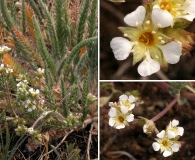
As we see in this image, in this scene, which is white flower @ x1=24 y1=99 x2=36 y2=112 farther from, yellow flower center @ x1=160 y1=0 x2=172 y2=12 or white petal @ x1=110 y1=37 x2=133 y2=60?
yellow flower center @ x1=160 y1=0 x2=172 y2=12

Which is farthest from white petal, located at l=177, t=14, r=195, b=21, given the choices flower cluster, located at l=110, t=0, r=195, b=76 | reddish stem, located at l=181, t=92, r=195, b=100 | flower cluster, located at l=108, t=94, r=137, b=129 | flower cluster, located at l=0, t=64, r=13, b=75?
flower cluster, located at l=0, t=64, r=13, b=75

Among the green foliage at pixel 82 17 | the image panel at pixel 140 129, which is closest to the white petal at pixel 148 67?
the image panel at pixel 140 129

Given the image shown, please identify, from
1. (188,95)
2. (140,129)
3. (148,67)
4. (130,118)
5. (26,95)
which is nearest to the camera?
(148,67)

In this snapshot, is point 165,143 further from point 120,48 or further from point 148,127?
point 120,48

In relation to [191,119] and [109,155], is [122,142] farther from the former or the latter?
[191,119]

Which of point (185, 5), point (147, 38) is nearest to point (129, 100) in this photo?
point (147, 38)

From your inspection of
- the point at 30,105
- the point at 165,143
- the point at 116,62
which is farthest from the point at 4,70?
the point at 165,143
